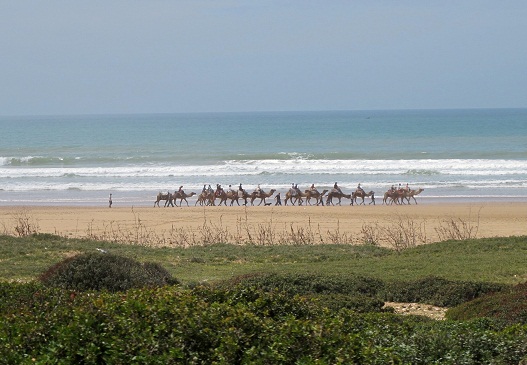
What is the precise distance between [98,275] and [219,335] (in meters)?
5.79

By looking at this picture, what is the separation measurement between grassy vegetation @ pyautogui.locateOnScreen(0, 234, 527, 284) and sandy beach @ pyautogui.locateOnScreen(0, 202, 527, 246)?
2.18 metres

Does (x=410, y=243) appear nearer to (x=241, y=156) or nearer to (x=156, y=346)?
(x=156, y=346)

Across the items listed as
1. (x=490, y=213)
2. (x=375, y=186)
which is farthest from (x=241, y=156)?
(x=490, y=213)

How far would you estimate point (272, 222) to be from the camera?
2711 centimetres

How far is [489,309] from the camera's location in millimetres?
9406

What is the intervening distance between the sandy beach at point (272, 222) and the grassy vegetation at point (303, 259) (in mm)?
2179

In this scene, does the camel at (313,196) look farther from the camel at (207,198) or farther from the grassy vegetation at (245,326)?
the grassy vegetation at (245,326)

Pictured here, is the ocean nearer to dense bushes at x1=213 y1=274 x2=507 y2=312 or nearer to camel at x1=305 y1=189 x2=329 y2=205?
camel at x1=305 y1=189 x2=329 y2=205

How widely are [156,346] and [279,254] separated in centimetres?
1203

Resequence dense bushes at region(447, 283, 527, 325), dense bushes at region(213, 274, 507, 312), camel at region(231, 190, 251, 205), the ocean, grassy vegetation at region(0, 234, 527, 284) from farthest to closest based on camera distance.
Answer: the ocean → camel at region(231, 190, 251, 205) → grassy vegetation at region(0, 234, 527, 284) → dense bushes at region(213, 274, 507, 312) → dense bushes at region(447, 283, 527, 325)

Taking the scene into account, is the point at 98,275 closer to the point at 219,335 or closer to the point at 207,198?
the point at 219,335

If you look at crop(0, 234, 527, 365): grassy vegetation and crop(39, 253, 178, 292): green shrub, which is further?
crop(39, 253, 178, 292): green shrub

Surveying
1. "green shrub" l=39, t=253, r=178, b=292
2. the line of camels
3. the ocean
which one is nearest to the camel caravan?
the line of camels

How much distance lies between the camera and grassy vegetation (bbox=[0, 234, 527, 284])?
46.8 feet
